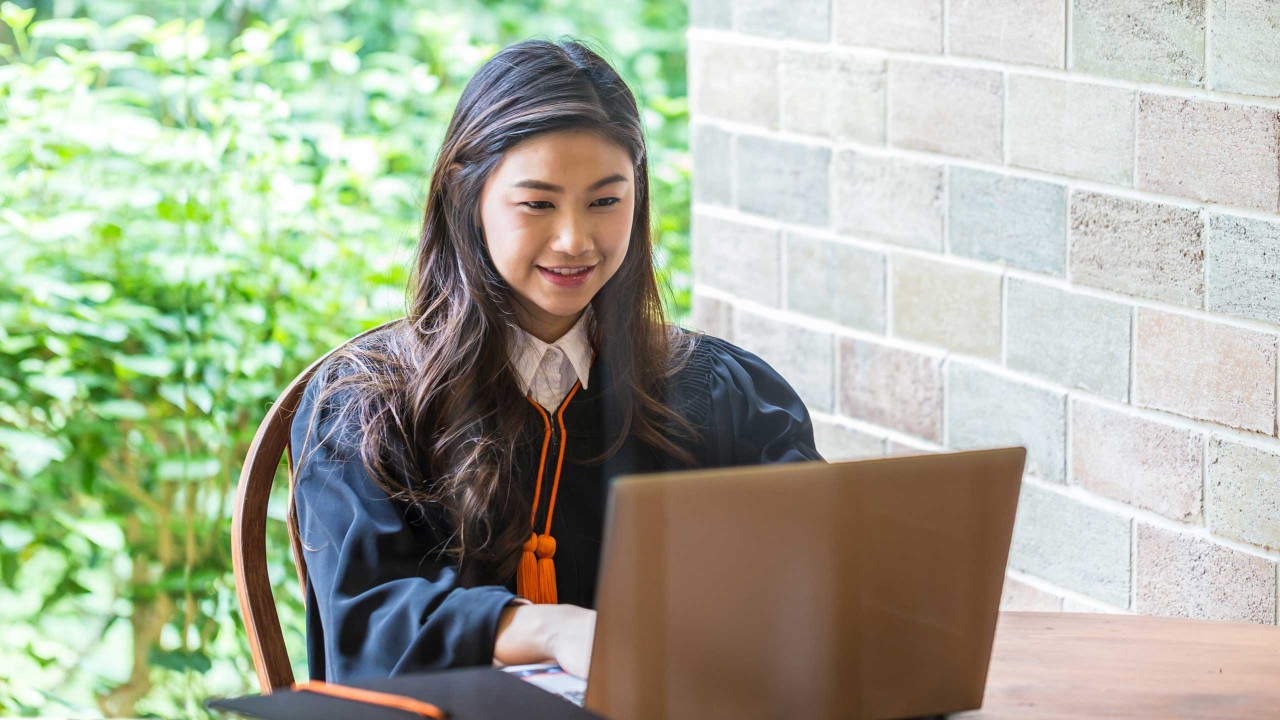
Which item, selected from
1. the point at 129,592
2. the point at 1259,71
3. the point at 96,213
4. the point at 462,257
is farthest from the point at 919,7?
the point at 129,592

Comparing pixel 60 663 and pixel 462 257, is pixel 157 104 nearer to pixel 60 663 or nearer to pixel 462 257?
pixel 60 663

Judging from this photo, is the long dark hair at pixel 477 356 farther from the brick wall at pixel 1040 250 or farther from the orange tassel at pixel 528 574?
the brick wall at pixel 1040 250

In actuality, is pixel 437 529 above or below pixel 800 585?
below

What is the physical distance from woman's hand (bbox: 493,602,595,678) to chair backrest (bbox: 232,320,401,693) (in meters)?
0.31

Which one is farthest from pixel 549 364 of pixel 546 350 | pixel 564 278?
pixel 564 278

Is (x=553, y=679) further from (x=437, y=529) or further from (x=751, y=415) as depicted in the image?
(x=751, y=415)

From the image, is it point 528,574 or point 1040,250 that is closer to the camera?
point 528,574

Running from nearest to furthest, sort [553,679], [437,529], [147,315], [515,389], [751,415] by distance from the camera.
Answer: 1. [553,679]
2. [437,529]
3. [515,389]
4. [751,415]
5. [147,315]

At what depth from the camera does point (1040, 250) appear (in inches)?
78.9

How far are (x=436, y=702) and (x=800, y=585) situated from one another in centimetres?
27

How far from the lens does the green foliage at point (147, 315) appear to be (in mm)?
2625

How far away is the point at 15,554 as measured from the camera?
8.70 feet

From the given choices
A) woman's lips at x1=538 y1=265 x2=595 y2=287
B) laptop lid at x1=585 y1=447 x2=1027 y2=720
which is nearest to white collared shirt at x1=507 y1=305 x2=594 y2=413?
woman's lips at x1=538 y1=265 x2=595 y2=287

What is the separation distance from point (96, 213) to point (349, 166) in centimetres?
56
